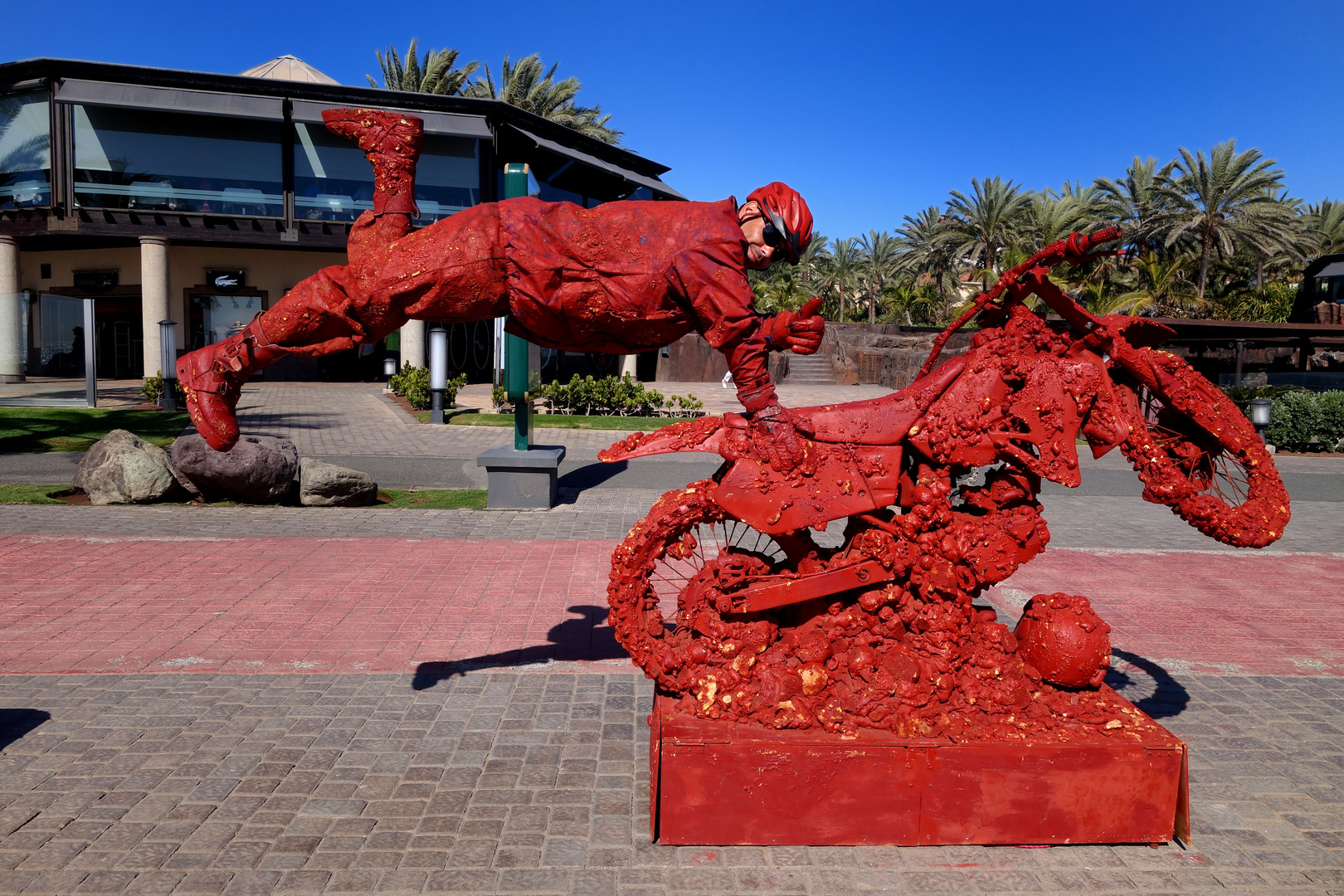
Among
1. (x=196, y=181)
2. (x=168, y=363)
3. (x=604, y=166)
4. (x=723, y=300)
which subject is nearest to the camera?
(x=723, y=300)

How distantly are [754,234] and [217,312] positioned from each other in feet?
87.2

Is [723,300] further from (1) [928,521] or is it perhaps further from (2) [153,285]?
(2) [153,285]

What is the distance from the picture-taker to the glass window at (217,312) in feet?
85.2

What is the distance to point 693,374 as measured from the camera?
29.9m

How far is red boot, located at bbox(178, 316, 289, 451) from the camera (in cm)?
336

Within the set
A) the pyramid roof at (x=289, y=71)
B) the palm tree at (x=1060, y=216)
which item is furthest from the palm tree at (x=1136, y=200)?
the pyramid roof at (x=289, y=71)

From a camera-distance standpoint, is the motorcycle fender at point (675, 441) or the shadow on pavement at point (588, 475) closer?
the motorcycle fender at point (675, 441)

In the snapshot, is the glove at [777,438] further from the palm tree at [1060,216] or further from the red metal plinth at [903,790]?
Answer: the palm tree at [1060,216]

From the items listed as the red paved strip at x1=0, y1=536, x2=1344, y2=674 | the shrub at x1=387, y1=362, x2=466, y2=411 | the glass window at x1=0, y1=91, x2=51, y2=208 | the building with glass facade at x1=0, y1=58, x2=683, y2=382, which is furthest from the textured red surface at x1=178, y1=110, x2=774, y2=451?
the glass window at x1=0, y1=91, x2=51, y2=208

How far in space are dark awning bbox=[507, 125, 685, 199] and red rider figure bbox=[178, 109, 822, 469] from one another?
2092cm

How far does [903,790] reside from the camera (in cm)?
340

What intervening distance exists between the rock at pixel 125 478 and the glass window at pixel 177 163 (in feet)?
50.8

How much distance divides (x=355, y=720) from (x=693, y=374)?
25809 mm

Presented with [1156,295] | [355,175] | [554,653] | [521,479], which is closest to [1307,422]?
[1156,295]
